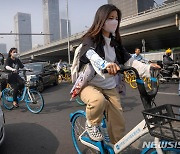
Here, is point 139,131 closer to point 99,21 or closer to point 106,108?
point 106,108

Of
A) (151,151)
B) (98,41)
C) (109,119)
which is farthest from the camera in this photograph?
(109,119)

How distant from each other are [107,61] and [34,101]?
4.47 meters

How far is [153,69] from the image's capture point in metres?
2.31

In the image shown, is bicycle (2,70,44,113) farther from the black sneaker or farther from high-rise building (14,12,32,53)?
high-rise building (14,12,32,53)

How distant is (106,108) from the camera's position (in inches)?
107

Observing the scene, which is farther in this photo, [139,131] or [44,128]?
[44,128]

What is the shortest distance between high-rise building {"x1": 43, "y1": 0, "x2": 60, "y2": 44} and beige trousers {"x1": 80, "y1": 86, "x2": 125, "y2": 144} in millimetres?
52224

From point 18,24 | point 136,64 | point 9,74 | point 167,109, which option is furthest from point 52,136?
point 18,24

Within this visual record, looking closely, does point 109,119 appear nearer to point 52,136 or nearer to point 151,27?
point 52,136

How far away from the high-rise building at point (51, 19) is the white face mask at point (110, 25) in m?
Result: 52.3

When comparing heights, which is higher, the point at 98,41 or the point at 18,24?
the point at 18,24

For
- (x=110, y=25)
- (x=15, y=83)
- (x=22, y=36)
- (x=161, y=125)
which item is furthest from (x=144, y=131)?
(x=22, y=36)

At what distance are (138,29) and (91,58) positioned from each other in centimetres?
2588

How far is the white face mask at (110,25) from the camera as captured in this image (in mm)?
2514
